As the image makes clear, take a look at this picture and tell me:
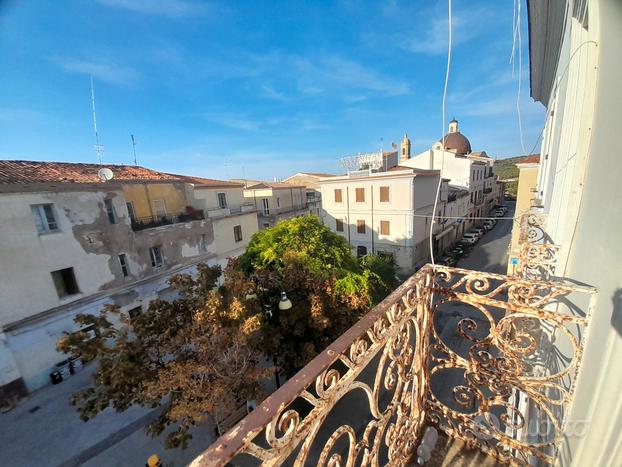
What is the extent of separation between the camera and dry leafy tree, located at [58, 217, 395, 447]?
4.98 metres

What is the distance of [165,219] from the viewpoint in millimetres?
14445

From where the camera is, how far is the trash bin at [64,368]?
9.97 meters

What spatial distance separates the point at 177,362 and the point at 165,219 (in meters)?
11.2

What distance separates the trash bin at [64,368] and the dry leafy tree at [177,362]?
22.5 ft

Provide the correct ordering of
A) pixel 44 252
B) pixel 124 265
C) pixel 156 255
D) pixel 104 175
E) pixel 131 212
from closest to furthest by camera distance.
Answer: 1. pixel 44 252
2. pixel 104 175
3. pixel 124 265
4. pixel 156 255
5. pixel 131 212

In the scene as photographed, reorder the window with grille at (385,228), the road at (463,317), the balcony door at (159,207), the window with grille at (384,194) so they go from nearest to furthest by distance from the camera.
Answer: the road at (463,317) < the balcony door at (159,207) < the window with grille at (384,194) < the window with grille at (385,228)

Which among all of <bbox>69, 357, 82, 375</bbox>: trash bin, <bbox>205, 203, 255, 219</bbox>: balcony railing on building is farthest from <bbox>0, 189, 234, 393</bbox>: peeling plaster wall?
<bbox>205, 203, 255, 219</bbox>: balcony railing on building

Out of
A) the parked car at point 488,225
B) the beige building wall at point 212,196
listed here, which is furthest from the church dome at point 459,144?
the beige building wall at point 212,196

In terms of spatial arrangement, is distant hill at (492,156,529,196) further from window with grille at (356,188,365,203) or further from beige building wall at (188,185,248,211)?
beige building wall at (188,185,248,211)

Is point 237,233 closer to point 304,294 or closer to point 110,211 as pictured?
point 110,211

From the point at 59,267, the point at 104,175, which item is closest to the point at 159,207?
the point at 104,175

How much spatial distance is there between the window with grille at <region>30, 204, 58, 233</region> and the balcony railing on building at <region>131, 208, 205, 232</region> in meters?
3.44

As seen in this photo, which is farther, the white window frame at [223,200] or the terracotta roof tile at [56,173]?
the white window frame at [223,200]

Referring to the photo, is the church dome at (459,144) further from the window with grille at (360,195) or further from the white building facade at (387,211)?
the window with grille at (360,195)
